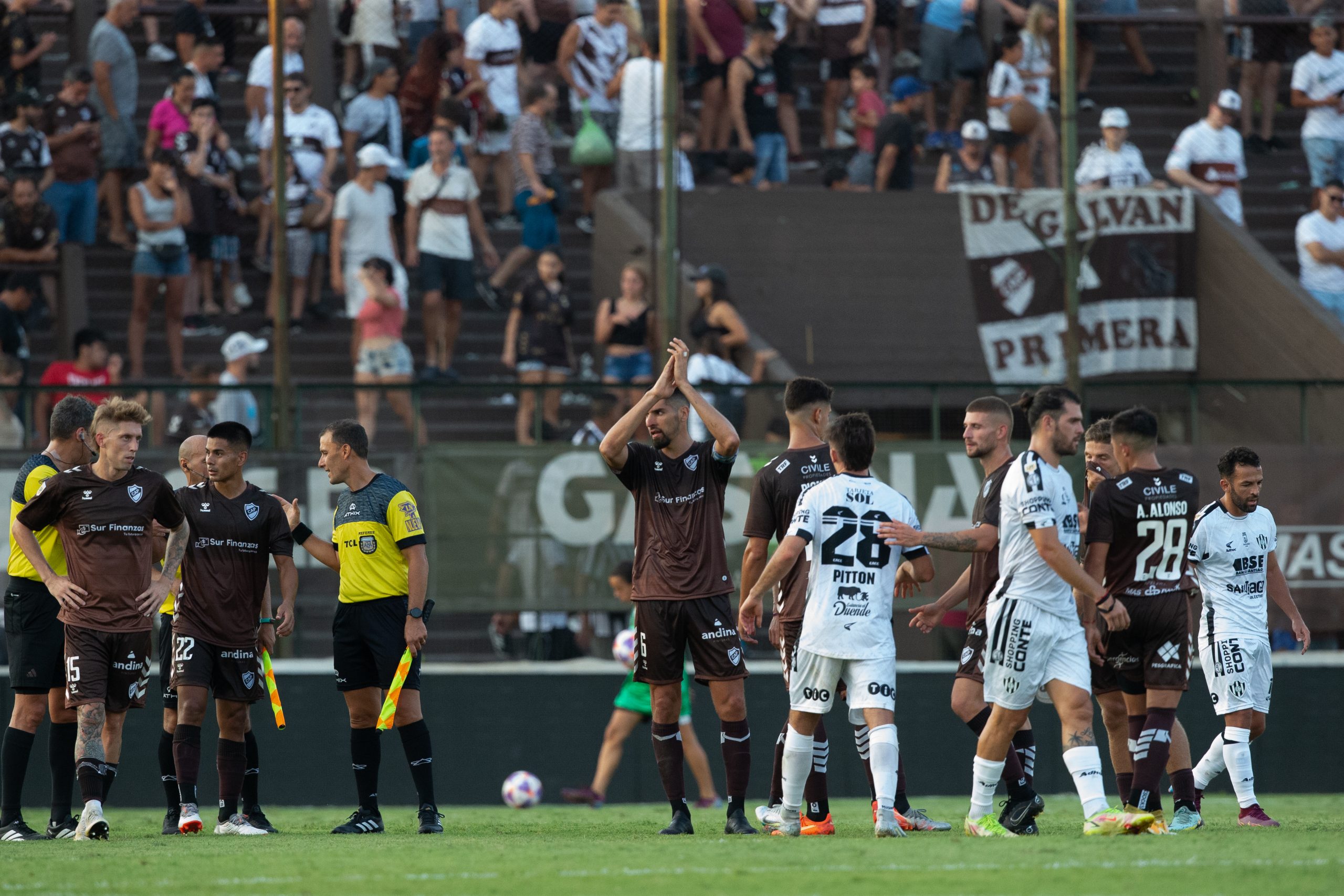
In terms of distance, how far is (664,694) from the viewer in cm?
938

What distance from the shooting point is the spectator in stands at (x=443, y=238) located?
669 inches

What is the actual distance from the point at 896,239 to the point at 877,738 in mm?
10612

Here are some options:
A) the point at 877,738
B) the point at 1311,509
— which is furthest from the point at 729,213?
the point at 877,738

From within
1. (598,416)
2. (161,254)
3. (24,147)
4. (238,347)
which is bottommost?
(598,416)

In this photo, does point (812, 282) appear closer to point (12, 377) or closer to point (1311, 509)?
point (1311, 509)

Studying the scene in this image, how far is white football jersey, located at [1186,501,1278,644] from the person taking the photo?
992 centimetres

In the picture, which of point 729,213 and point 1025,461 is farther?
point 729,213

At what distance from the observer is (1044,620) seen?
332 inches

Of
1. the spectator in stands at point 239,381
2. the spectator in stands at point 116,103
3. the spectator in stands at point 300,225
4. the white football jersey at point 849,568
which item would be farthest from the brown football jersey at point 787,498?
the spectator in stands at point 116,103

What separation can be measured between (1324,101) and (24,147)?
539 inches

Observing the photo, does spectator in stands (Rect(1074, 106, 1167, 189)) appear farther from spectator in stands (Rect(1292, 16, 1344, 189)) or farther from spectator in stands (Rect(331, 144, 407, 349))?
spectator in stands (Rect(331, 144, 407, 349))

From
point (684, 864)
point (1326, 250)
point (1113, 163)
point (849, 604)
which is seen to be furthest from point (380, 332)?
point (1326, 250)

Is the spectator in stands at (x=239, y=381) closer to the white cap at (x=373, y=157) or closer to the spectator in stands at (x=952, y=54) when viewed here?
the white cap at (x=373, y=157)

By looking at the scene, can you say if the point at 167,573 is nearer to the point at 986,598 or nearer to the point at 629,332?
the point at 986,598
